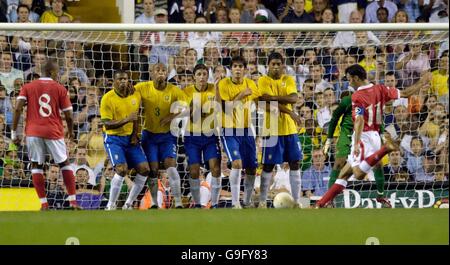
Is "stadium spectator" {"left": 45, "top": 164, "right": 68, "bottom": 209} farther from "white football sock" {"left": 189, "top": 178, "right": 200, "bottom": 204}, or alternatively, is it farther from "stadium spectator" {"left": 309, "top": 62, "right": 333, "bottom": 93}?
"stadium spectator" {"left": 309, "top": 62, "right": 333, "bottom": 93}

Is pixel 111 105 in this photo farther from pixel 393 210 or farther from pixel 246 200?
pixel 393 210

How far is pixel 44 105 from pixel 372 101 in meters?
2.87

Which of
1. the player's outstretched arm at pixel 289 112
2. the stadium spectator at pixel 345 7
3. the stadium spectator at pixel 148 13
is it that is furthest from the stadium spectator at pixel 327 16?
the player's outstretched arm at pixel 289 112

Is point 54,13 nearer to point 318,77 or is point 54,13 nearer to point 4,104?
point 4,104

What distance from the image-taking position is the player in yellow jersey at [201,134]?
35.0ft

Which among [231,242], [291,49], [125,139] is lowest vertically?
[231,242]

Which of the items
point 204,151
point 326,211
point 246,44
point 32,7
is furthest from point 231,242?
point 32,7

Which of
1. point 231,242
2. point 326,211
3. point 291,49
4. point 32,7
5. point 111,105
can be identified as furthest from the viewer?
point 32,7

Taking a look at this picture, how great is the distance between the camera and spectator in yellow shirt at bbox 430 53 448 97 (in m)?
11.2

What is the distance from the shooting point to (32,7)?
46.2ft

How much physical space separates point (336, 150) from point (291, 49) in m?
1.05

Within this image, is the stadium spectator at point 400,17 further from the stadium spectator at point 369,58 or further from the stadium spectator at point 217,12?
the stadium spectator at point 369,58

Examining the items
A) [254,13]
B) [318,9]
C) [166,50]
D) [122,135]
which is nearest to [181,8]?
[254,13]

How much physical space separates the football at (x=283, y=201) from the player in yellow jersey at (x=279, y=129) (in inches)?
4.5
